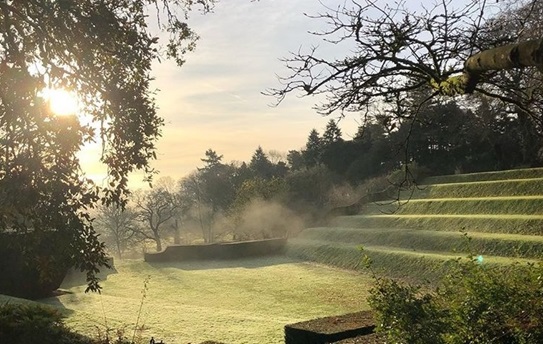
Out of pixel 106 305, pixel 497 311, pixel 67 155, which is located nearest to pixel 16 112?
pixel 67 155

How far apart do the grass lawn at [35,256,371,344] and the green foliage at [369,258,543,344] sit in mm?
4400

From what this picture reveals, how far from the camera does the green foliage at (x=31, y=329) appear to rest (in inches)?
313

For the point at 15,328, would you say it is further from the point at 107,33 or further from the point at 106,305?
the point at 106,305

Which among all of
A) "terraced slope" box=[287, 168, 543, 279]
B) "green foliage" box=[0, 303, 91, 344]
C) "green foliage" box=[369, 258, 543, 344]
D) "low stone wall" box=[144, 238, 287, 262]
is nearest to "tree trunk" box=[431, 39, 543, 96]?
"green foliage" box=[369, 258, 543, 344]

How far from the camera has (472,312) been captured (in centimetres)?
523

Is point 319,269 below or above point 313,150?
below

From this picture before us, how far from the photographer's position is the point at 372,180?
134 feet

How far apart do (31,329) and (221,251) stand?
2301 cm

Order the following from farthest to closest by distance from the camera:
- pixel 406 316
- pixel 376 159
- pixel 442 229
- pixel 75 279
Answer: pixel 376 159, pixel 75 279, pixel 442 229, pixel 406 316

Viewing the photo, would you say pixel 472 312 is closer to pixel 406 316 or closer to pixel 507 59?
pixel 406 316

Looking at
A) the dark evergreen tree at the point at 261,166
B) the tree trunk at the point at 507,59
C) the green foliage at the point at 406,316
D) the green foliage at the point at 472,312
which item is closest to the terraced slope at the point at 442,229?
the green foliage at the point at 406,316

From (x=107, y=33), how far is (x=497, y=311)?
23.3 ft

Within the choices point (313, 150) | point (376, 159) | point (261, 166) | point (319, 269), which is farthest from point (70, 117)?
point (261, 166)

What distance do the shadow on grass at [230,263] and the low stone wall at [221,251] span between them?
0.91 meters
